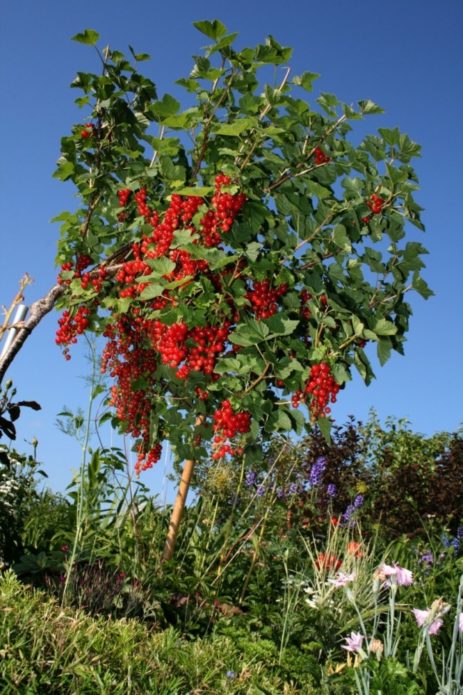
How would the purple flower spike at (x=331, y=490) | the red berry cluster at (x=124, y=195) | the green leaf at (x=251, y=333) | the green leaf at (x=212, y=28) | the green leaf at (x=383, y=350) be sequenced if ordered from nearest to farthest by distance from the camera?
the green leaf at (x=212, y=28) < the green leaf at (x=251, y=333) < the green leaf at (x=383, y=350) < the red berry cluster at (x=124, y=195) < the purple flower spike at (x=331, y=490)

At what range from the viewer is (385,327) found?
179 inches

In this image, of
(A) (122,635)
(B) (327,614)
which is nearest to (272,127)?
(A) (122,635)

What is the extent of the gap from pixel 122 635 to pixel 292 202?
2856mm

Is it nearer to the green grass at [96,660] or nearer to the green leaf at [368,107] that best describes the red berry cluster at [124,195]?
the green leaf at [368,107]

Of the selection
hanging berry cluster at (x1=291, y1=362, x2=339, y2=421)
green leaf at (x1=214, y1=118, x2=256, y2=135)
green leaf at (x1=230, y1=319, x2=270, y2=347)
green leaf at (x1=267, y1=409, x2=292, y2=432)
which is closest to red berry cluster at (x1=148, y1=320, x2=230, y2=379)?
green leaf at (x1=230, y1=319, x2=270, y2=347)

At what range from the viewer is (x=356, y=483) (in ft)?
26.1

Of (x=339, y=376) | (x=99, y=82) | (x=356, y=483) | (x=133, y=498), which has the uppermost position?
(x=99, y=82)

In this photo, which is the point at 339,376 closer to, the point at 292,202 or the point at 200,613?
the point at 292,202

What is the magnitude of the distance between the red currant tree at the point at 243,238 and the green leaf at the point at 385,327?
11 mm

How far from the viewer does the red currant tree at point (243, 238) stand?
4.30m

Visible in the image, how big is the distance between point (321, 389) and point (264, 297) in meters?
0.71

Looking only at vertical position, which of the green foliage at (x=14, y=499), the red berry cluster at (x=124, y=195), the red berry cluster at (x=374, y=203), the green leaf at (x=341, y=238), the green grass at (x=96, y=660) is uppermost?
the red berry cluster at (x=374, y=203)

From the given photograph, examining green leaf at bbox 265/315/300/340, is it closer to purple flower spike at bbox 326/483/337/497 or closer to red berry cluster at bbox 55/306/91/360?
red berry cluster at bbox 55/306/91/360

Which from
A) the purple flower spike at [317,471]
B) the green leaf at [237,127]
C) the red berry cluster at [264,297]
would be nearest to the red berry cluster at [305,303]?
the red berry cluster at [264,297]
